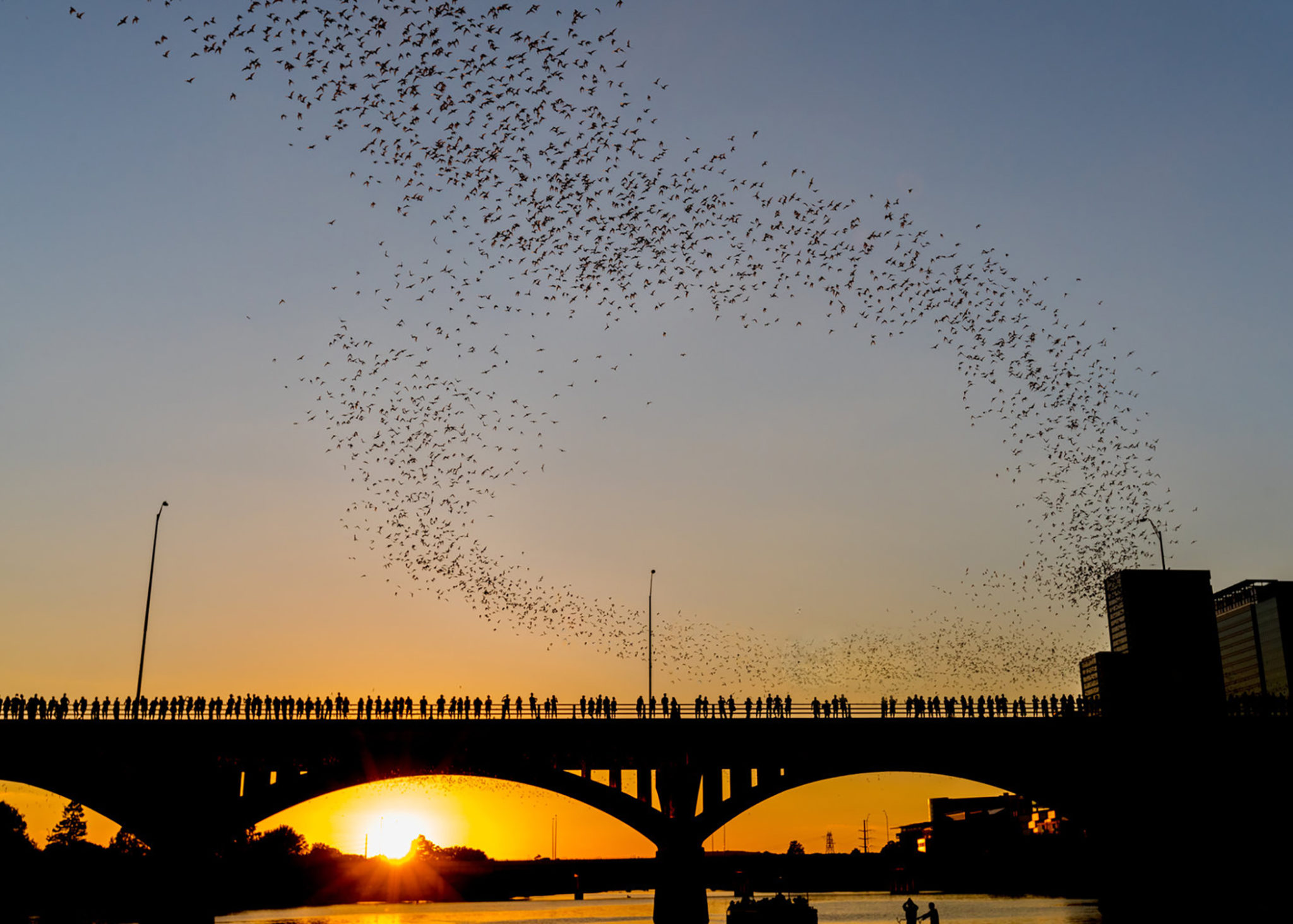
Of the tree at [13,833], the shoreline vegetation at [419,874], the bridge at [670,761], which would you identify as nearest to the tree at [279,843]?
the shoreline vegetation at [419,874]

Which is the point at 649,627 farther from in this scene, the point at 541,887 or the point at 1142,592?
the point at 541,887

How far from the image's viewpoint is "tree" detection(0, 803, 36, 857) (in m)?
106

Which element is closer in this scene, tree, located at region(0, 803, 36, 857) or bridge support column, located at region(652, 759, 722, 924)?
bridge support column, located at region(652, 759, 722, 924)

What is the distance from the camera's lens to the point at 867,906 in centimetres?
14350

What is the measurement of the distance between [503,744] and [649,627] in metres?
15.0

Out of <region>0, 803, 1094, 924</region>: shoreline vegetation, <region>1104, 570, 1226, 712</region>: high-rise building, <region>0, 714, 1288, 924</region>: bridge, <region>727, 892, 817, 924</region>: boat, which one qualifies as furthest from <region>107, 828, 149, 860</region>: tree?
<region>1104, 570, 1226, 712</region>: high-rise building

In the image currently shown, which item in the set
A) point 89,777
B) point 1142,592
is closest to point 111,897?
point 89,777

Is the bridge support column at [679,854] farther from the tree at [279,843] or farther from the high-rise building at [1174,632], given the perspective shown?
the tree at [279,843]

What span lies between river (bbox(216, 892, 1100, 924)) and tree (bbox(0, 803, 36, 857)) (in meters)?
19.7

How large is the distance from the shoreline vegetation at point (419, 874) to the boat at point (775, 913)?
9.77 metres

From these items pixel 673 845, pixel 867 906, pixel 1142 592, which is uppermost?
pixel 1142 592

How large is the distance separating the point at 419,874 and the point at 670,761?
109 m

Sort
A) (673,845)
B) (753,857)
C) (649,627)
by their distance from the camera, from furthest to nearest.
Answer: (753,857)
(649,627)
(673,845)

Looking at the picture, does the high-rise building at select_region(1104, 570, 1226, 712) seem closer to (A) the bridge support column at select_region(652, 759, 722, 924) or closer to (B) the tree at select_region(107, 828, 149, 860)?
(A) the bridge support column at select_region(652, 759, 722, 924)
